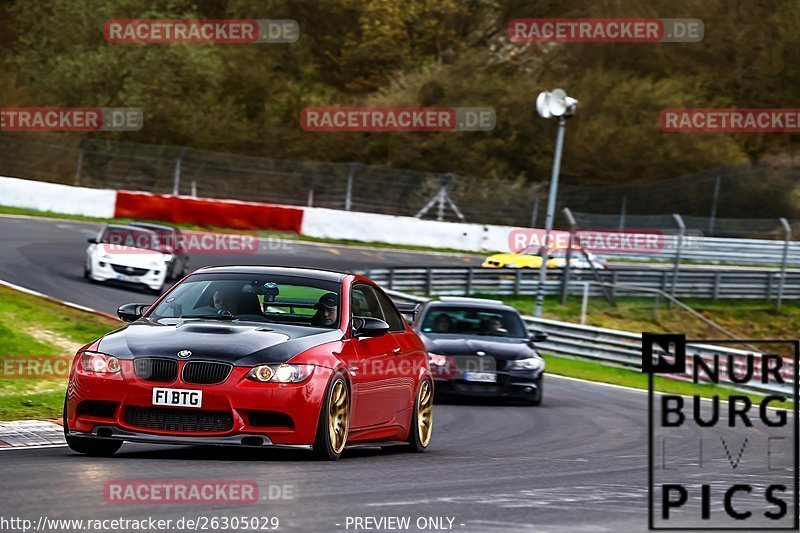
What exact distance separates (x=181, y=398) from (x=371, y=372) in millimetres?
1754

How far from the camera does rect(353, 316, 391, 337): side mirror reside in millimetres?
10094

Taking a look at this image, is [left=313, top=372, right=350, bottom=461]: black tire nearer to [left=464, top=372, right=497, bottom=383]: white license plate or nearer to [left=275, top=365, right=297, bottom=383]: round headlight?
[left=275, top=365, right=297, bottom=383]: round headlight

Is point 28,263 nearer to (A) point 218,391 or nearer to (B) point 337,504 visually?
(A) point 218,391

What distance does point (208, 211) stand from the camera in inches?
1639

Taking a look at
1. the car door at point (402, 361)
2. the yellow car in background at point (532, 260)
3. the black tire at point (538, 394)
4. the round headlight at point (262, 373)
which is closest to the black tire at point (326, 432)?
the round headlight at point (262, 373)

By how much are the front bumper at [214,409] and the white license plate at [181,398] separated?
3cm

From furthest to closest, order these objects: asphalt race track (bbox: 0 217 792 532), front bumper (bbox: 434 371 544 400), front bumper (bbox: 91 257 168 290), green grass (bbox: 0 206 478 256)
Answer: green grass (bbox: 0 206 478 256), front bumper (bbox: 91 257 168 290), front bumper (bbox: 434 371 544 400), asphalt race track (bbox: 0 217 792 532)

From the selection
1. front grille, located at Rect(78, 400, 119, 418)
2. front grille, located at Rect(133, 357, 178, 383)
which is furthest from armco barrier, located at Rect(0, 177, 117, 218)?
front grille, located at Rect(133, 357, 178, 383)

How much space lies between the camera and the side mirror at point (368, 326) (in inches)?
397

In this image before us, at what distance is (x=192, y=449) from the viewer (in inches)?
393

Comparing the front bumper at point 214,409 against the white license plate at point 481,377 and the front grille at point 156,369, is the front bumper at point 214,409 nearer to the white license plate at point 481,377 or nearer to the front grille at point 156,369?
the front grille at point 156,369

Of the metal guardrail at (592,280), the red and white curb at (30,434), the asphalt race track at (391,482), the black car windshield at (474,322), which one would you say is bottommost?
the asphalt race track at (391,482)

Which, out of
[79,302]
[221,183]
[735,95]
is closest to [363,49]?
[735,95]

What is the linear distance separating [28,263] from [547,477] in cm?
2104
